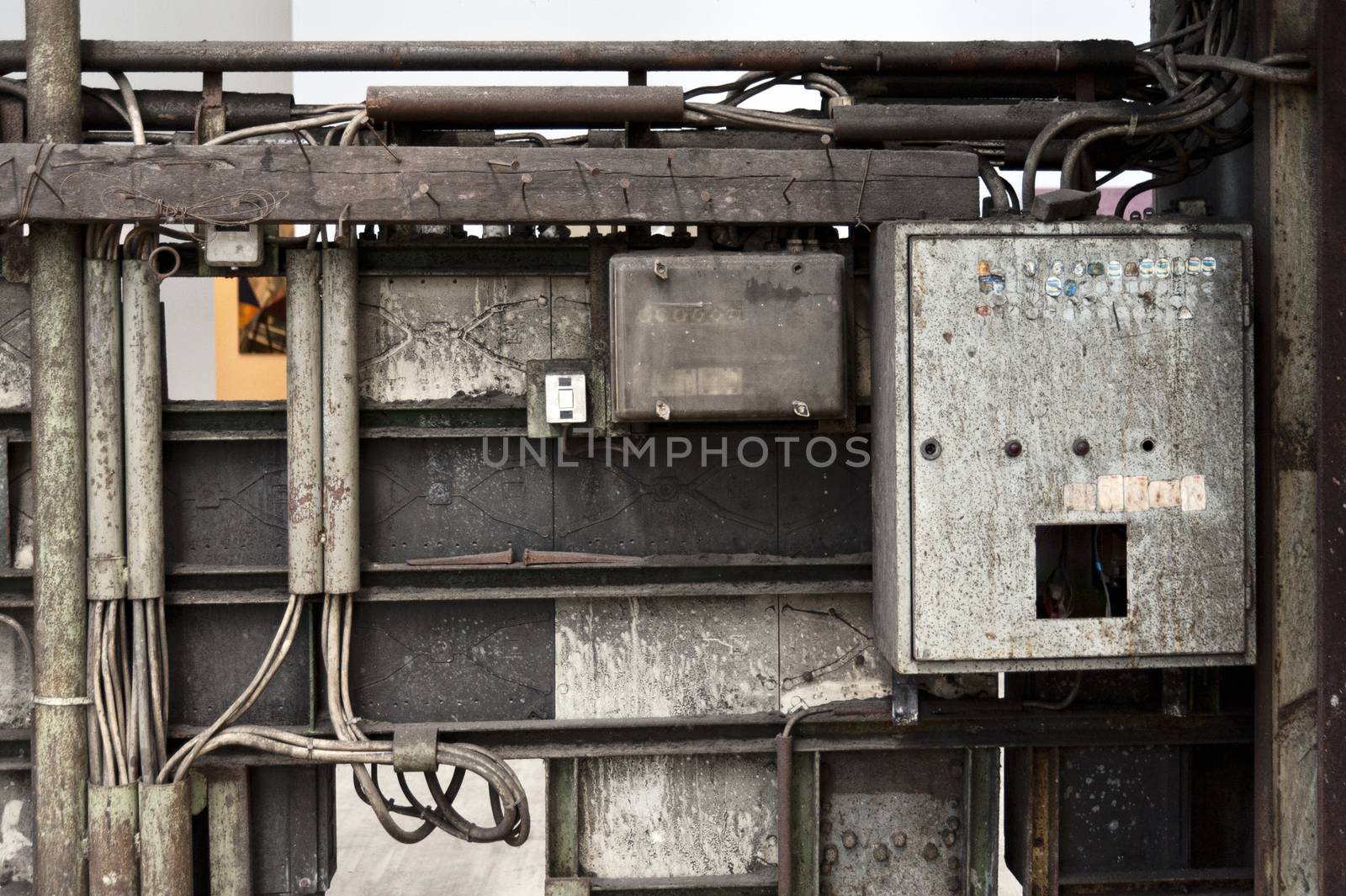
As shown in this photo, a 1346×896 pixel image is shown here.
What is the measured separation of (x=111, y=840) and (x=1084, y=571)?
3.10m

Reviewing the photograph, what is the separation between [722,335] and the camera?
10.2 feet

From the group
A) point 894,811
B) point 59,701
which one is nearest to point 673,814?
point 894,811

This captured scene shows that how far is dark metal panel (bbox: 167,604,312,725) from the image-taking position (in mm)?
3447

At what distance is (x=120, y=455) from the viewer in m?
3.28

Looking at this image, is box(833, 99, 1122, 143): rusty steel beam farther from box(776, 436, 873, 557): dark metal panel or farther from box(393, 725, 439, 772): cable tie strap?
box(393, 725, 439, 772): cable tie strap

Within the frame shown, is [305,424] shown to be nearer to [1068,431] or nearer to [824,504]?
[824,504]

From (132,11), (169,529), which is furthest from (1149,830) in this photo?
(132,11)

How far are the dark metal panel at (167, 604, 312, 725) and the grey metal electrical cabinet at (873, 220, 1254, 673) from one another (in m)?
2.04

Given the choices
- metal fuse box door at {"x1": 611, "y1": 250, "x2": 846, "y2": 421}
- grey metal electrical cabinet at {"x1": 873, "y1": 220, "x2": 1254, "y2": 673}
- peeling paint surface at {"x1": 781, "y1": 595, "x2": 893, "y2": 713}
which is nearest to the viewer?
grey metal electrical cabinet at {"x1": 873, "y1": 220, "x2": 1254, "y2": 673}

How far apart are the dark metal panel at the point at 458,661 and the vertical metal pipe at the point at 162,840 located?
621 mm

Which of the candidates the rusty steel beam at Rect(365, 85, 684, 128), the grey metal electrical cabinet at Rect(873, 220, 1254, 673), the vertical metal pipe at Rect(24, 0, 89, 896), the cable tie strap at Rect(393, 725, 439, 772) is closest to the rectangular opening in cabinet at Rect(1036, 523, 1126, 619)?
the grey metal electrical cabinet at Rect(873, 220, 1254, 673)

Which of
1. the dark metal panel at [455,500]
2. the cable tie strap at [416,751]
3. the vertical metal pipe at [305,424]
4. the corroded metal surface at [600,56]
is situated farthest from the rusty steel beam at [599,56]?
the cable tie strap at [416,751]

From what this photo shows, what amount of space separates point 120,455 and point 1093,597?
304 cm

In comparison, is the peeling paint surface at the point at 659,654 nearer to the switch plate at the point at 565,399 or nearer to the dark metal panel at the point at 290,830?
the switch plate at the point at 565,399
